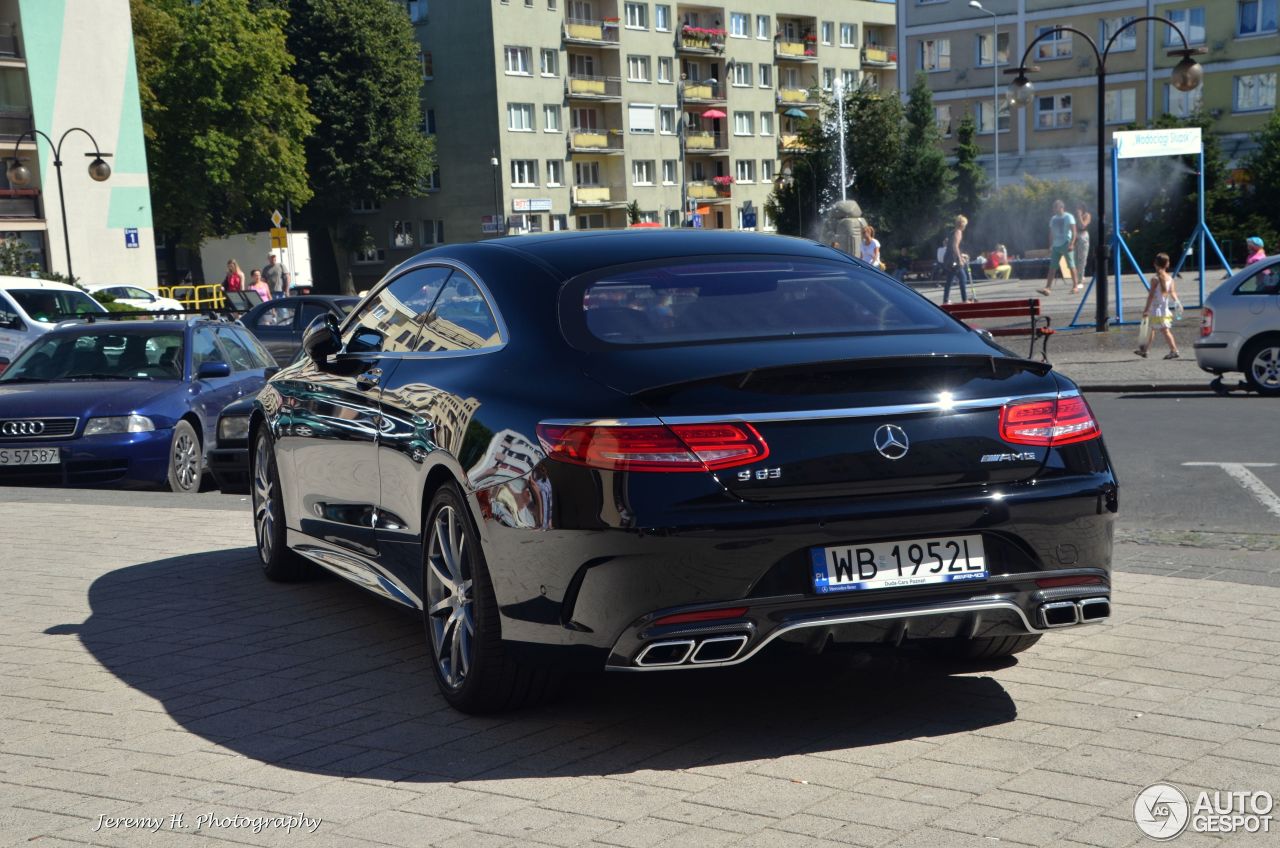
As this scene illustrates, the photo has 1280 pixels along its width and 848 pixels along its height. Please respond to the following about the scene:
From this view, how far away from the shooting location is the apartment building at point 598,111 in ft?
286

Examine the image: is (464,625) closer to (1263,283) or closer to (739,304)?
(739,304)

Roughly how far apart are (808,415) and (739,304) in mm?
911

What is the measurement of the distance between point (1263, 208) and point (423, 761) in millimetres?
50707

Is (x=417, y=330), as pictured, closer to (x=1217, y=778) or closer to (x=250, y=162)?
(x=1217, y=778)

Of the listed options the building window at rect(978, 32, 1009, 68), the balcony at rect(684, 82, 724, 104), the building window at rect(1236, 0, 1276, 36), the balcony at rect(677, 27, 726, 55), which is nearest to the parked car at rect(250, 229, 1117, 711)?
the building window at rect(1236, 0, 1276, 36)

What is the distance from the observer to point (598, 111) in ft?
310

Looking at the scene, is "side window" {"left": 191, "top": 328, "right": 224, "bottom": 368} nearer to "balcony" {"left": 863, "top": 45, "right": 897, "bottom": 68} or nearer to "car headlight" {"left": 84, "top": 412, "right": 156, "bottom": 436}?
"car headlight" {"left": 84, "top": 412, "right": 156, "bottom": 436}

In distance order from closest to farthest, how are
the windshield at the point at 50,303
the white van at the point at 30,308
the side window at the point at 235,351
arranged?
the side window at the point at 235,351
the white van at the point at 30,308
the windshield at the point at 50,303

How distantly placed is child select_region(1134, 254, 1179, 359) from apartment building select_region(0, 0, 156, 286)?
4336cm

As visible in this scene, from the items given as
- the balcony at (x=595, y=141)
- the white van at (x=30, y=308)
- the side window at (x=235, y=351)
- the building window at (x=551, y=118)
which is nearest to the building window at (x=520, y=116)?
the building window at (x=551, y=118)

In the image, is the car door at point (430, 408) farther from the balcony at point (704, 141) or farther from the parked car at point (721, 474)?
the balcony at point (704, 141)

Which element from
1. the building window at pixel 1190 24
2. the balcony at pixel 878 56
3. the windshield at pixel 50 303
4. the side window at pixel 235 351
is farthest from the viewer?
the balcony at pixel 878 56

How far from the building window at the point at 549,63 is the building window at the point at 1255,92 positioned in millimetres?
36510

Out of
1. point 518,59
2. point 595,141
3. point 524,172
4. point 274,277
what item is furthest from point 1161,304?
point 595,141
